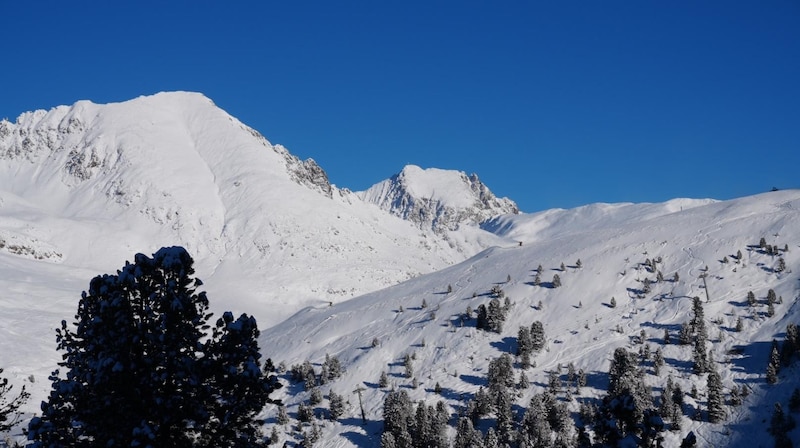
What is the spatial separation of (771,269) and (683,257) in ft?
31.9

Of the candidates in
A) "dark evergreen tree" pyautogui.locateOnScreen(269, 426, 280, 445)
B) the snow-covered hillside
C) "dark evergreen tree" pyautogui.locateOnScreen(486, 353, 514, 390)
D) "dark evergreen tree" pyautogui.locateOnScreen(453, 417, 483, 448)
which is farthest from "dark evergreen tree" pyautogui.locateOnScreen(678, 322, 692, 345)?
"dark evergreen tree" pyautogui.locateOnScreen(269, 426, 280, 445)

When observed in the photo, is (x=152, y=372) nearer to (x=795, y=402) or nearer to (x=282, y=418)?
(x=282, y=418)

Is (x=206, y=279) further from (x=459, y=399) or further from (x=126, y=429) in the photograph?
(x=126, y=429)

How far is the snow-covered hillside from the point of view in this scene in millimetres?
57594

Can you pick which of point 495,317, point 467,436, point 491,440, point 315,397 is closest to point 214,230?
point 315,397

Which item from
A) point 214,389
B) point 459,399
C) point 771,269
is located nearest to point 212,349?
point 214,389

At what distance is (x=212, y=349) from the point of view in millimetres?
16000

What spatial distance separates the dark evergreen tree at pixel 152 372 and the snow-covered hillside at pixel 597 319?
43.0 m

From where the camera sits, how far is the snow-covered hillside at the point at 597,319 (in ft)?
189

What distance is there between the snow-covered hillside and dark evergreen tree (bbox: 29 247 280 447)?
141 feet

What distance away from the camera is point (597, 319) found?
69.9m

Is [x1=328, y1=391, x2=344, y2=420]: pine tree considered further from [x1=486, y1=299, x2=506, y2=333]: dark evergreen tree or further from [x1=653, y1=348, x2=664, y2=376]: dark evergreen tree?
[x1=653, y1=348, x2=664, y2=376]: dark evergreen tree

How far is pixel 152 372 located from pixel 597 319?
6202 centimetres

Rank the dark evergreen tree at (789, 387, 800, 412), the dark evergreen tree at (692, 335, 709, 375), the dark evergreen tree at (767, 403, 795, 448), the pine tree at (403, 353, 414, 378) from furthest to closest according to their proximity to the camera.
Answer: the pine tree at (403, 353, 414, 378) → the dark evergreen tree at (692, 335, 709, 375) → the dark evergreen tree at (789, 387, 800, 412) → the dark evergreen tree at (767, 403, 795, 448)
